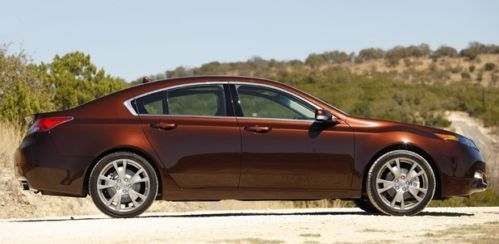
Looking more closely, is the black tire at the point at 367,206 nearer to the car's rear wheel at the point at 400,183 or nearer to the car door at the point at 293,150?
the car's rear wheel at the point at 400,183

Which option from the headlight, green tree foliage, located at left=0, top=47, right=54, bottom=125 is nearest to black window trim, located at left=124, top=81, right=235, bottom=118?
the headlight

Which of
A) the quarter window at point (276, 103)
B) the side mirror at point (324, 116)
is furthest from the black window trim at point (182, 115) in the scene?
the side mirror at point (324, 116)

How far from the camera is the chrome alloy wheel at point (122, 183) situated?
1115 cm

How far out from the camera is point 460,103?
213ft

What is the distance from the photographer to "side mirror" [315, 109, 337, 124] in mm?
11328

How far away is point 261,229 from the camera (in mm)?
10000

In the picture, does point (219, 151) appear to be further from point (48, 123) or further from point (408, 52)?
point (408, 52)

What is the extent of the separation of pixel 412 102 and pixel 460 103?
3.94 metres

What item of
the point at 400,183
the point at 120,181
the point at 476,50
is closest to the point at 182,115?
the point at 120,181

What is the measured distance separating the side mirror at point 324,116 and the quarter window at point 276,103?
7.1 inches

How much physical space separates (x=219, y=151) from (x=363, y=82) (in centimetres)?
7001

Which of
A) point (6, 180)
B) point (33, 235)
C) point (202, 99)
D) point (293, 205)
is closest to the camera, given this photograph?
point (33, 235)

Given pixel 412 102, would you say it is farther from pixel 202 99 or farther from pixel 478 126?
pixel 202 99

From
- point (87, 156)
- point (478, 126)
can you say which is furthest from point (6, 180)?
point (478, 126)
